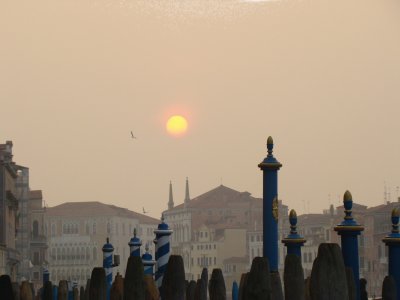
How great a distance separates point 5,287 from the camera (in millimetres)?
7520

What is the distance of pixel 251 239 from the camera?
171750mm

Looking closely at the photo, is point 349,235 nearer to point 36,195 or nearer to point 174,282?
point 174,282

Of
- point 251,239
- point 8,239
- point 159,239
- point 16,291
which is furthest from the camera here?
point 251,239

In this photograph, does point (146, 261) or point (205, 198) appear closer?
point (146, 261)

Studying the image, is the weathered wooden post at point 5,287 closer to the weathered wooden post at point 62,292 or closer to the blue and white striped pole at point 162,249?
the weathered wooden post at point 62,292

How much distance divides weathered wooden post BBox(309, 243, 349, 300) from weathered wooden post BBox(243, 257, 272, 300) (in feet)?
0.74

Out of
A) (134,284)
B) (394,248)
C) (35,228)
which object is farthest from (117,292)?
(35,228)

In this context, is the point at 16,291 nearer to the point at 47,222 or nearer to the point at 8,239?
the point at 8,239

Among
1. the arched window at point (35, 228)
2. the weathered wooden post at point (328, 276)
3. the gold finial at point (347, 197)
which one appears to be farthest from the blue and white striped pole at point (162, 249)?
the arched window at point (35, 228)

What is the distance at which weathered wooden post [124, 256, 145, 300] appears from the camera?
7348mm

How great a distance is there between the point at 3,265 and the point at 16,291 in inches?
2057

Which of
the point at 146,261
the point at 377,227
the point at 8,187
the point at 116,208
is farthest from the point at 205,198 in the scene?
the point at 146,261

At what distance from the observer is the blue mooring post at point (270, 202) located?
43.3ft

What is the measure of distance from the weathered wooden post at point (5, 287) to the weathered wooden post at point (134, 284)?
0.60 meters
